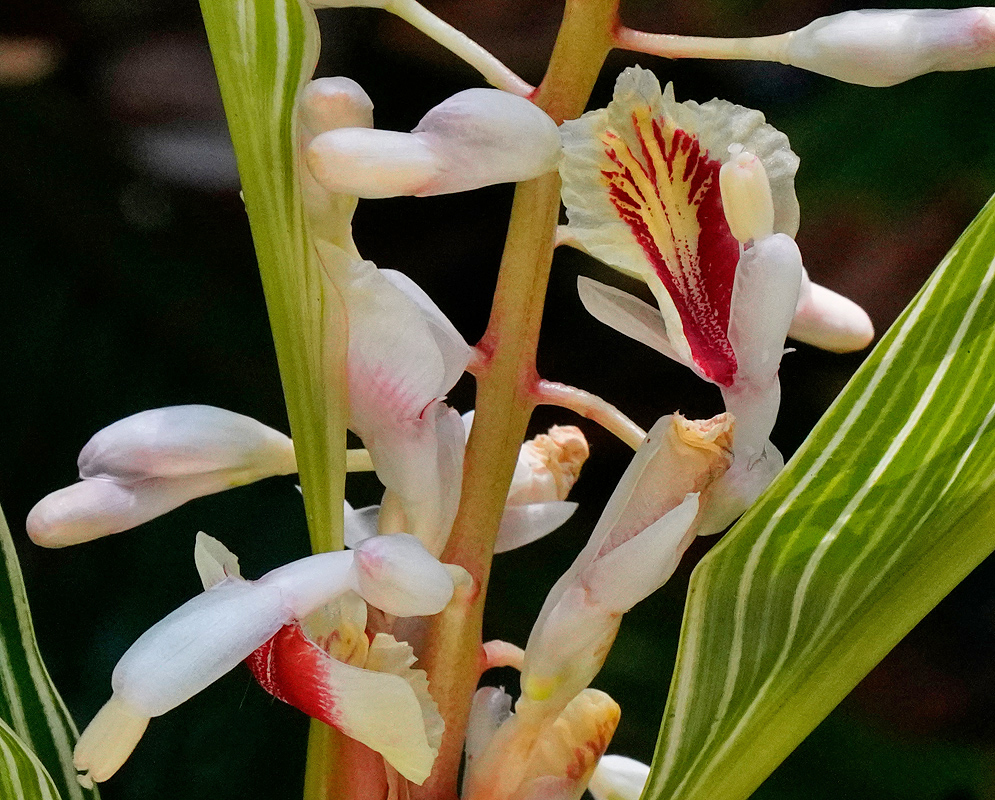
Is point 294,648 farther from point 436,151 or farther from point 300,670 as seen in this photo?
point 436,151

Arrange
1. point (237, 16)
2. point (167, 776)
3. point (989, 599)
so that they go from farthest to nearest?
point (989, 599) → point (167, 776) → point (237, 16)

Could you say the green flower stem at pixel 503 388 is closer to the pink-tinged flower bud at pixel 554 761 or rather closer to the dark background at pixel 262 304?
the pink-tinged flower bud at pixel 554 761

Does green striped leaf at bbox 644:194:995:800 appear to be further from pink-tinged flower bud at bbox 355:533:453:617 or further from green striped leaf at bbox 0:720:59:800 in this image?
green striped leaf at bbox 0:720:59:800

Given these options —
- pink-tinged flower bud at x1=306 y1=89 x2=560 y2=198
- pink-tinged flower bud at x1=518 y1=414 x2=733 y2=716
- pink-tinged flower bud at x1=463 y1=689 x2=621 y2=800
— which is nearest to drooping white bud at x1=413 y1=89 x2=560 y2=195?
pink-tinged flower bud at x1=306 y1=89 x2=560 y2=198

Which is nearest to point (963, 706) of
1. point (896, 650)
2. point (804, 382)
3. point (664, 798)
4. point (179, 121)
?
point (896, 650)

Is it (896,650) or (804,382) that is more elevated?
(804,382)

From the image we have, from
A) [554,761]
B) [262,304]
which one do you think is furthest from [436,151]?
[262,304]

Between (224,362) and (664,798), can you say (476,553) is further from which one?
(224,362)
